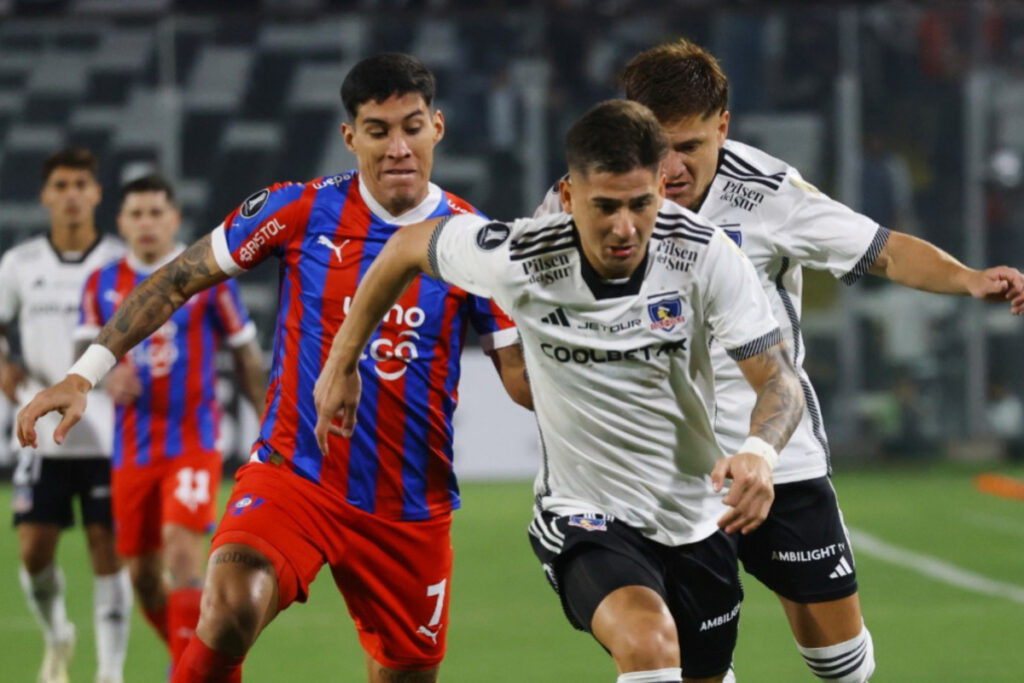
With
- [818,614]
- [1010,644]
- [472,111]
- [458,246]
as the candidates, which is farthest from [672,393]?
[472,111]

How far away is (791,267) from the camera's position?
529cm

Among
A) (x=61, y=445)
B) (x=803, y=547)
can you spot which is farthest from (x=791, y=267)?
(x=61, y=445)

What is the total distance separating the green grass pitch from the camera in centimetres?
781

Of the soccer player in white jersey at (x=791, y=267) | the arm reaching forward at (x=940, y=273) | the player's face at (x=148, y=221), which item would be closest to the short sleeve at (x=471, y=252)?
the soccer player in white jersey at (x=791, y=267)

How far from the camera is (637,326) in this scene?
4406 mm

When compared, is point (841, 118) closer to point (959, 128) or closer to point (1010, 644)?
point (959, 128)

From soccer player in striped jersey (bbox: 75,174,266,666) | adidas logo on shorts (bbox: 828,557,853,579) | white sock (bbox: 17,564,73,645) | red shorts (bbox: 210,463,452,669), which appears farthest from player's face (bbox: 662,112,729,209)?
white sock (bbox: 17,564,73,645)

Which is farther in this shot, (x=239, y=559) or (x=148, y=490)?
(x=148, y=490)

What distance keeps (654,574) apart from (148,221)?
159 inches

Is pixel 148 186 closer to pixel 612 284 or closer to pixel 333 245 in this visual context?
pixel 333 245

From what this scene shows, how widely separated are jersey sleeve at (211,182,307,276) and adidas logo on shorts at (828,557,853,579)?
193 cm

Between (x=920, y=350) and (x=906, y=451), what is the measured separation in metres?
1.04

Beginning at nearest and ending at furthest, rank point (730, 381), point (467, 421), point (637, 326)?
point (637, 326) < point (730, 381) < point (467, 421)

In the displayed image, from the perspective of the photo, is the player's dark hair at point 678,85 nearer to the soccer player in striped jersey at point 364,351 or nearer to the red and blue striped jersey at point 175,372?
the soccer player in striped jersey at point 364,351
